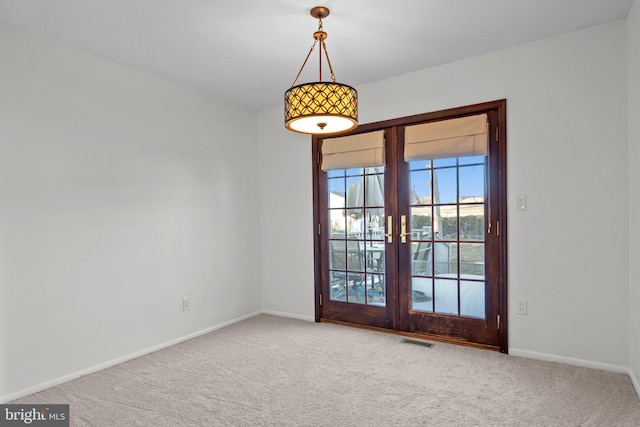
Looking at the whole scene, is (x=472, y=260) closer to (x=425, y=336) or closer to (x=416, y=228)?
(x=416, y=228)

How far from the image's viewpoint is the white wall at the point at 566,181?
2656 millimetres

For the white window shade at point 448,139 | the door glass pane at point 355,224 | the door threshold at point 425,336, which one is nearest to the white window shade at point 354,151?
the white window shade at point 448,139

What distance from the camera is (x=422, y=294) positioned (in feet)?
11.6

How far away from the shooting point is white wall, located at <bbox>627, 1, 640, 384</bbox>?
2.35m

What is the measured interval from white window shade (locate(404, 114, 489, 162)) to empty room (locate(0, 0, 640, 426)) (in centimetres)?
2

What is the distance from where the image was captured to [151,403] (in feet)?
7.84

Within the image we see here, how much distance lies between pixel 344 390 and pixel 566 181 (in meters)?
2.17

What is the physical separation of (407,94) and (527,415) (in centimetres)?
264

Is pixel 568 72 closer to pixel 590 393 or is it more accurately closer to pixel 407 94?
pixel 407 94

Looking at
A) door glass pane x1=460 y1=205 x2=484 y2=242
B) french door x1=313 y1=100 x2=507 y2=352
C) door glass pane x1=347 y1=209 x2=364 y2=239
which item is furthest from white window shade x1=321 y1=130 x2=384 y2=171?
door glass pane x1=460 y1=205 x2=484 y2=242

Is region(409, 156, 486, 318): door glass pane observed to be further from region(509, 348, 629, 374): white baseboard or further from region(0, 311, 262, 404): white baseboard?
region(0, 311, 262, 404): white baseboard

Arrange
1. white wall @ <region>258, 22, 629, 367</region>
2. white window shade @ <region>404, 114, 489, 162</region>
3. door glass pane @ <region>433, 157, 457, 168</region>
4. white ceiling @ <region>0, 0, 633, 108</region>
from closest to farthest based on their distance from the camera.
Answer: white ceiling @ <region>0, 0, 633, 108</region>, white wall @ <region>258, 22, 629, 367</region>, white window shade @ <region>404, 114, 489, 162</region>, door glass pane @ <region>433, 157, 457, 168</region>

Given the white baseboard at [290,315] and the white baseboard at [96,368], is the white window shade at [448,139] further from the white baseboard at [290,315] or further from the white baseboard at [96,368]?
the white baseboard at [96,368]

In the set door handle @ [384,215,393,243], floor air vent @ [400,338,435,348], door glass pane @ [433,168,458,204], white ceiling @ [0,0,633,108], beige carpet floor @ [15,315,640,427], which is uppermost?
white ceiling @ [0,0,633,108]
